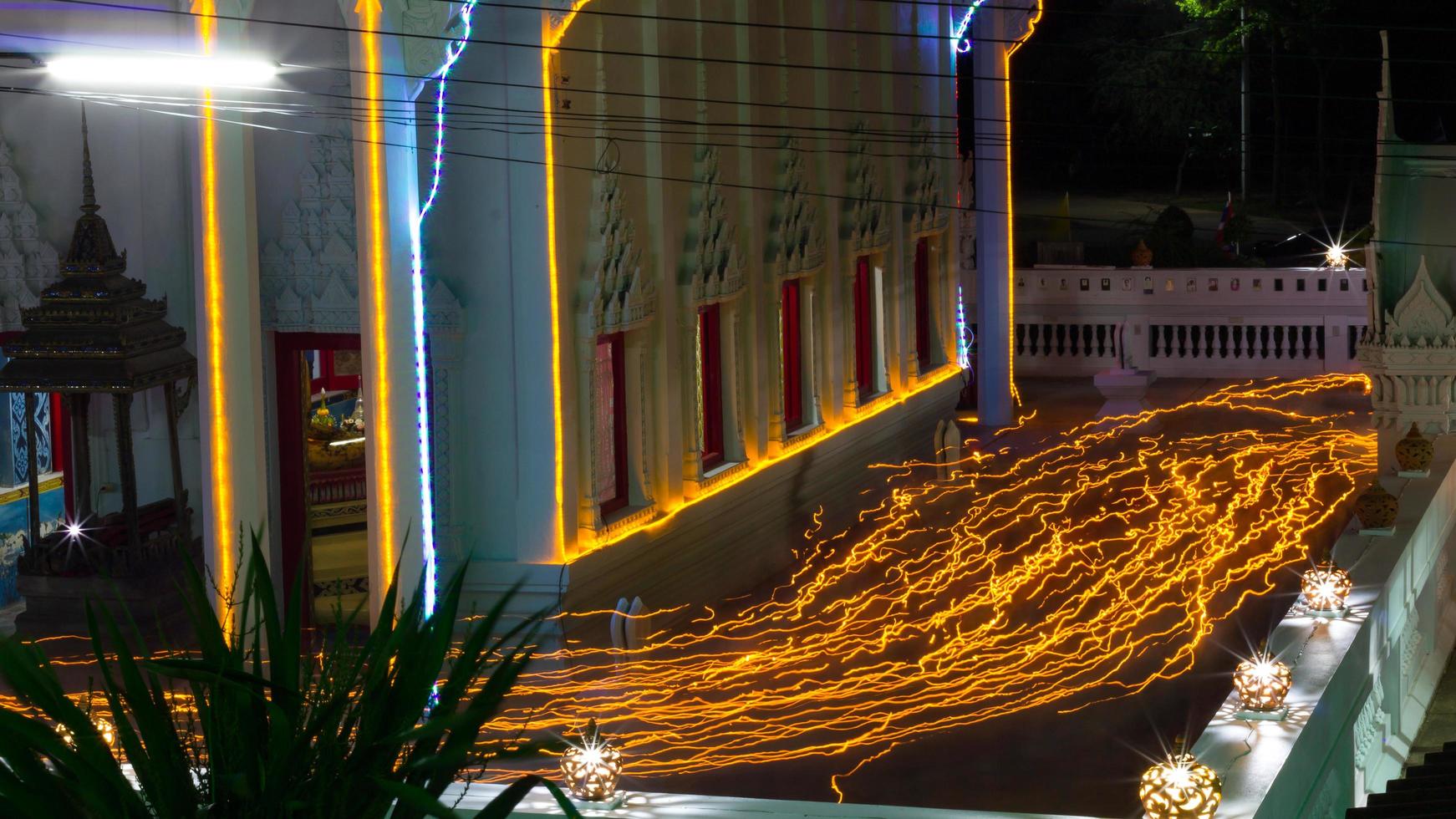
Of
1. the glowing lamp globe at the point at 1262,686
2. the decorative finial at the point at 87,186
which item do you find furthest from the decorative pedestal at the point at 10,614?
the glowing lamp globe at the point at 1262,686

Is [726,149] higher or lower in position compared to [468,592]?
higher

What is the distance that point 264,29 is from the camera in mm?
12969

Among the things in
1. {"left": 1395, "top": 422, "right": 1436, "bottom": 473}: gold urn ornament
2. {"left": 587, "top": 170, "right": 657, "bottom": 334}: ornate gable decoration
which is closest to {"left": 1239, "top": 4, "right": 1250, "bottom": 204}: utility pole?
{"left": 1395, "top": 422, "right": 1436, "bottom": 473}: gold urn ornament

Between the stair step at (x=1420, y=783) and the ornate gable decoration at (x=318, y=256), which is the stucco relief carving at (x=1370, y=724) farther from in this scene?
the ornate gable decoration at (x=318, y=256)

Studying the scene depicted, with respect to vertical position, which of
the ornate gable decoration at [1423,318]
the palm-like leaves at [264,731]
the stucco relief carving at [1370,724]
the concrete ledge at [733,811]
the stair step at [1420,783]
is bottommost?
the stucco relief carving at [1370,724]

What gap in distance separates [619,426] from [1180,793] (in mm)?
6471

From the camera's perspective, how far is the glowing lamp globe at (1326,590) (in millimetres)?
11484

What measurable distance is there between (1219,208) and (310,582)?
102 feet

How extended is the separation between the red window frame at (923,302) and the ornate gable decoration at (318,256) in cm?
844

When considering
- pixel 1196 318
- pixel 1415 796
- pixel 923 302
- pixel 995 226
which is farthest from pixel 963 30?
pixel 1415 796

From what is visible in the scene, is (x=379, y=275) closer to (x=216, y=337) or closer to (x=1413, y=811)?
(x=216, y=337)

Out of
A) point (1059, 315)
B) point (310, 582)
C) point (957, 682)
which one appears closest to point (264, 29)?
point (310, 582)

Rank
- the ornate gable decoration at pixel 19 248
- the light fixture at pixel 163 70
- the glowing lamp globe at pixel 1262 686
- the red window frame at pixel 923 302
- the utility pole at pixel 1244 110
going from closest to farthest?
the glowing lamp globe at pixel 1262 686 → the light fixture at pixel 163 70 → the ornate gable decoration at pixel 19 248 → the red window frame at pixel 923 302 → the utility pole at pixel 1244 110

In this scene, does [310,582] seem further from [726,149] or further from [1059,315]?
[1059,315]
